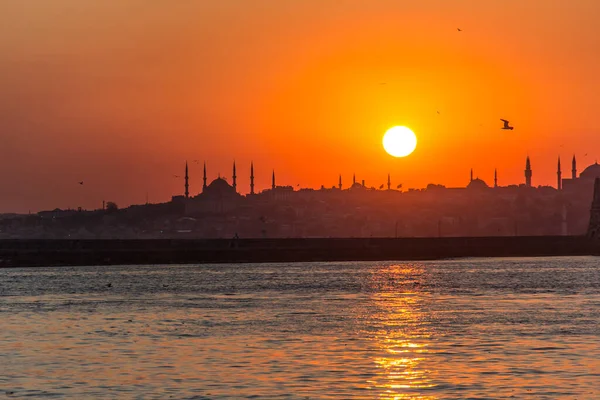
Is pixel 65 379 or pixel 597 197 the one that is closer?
pixel 65 379

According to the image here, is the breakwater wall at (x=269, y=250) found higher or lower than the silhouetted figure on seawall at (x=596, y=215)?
lower

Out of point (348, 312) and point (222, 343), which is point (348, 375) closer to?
point (222, 343)

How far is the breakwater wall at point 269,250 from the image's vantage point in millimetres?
149375

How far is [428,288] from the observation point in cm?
8694

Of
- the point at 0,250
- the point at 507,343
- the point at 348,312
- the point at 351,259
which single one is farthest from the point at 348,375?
the point at 351,259

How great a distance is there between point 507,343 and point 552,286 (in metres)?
47.2

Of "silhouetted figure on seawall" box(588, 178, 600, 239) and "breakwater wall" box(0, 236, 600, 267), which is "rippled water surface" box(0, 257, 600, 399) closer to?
"breakwater wall" box(0, 236, 600, 267)

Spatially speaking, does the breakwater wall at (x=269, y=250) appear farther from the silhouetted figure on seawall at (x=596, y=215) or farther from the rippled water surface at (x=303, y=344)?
the rippled water surface at (x=303, y=344)

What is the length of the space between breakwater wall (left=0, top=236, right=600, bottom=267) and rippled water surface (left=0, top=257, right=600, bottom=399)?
6767 centimetres

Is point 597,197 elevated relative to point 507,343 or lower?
elevated

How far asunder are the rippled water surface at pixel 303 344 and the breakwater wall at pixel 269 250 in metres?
67.7

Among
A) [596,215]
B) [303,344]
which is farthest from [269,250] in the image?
[303,344]

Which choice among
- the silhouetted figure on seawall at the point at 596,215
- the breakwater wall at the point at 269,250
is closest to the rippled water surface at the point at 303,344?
the breakwater wall at the point at 269,250

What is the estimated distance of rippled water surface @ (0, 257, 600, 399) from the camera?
1258 inches
